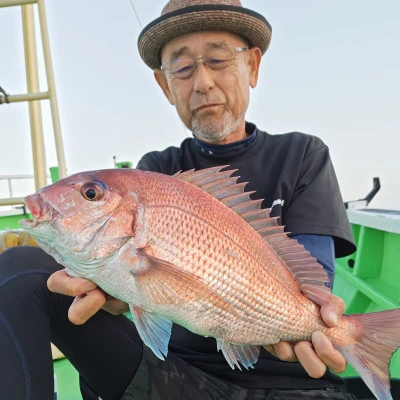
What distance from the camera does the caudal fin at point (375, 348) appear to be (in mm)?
1377

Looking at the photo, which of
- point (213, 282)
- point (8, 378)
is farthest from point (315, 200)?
point (8, 378)

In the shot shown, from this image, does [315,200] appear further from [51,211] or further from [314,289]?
[51,211]

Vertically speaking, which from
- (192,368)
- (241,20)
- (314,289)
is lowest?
(192,368)

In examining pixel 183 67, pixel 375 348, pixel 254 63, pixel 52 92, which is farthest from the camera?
pixel 52 92

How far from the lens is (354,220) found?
3.76 m

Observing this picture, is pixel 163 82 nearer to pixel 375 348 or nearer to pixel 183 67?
pixel 183 67

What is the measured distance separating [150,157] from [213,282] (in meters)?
1.28

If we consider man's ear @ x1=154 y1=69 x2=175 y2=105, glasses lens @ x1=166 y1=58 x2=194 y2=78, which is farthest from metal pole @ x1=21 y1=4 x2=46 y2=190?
glasses lens @ x1=166 y1=58 x2=194 y2=78

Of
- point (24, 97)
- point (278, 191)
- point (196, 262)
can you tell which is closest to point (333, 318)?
point (196, 262)

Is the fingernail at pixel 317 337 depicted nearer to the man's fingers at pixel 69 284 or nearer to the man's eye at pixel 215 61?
the man's fingers at pixel 69 284

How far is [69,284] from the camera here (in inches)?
49.6

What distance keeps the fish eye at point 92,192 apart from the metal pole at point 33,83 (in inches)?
96.5

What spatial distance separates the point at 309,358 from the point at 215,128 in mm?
1252

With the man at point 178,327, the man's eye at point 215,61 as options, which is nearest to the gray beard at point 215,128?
the man at point 178,327
